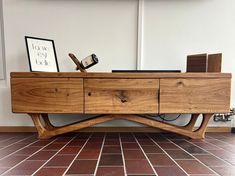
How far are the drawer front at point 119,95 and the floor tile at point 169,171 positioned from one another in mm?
426

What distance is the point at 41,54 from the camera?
1.48m

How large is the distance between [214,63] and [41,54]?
3.94 feet

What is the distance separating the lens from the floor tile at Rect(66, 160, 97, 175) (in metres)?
0.87

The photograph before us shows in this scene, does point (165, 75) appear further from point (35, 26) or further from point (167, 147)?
point (35, 26)

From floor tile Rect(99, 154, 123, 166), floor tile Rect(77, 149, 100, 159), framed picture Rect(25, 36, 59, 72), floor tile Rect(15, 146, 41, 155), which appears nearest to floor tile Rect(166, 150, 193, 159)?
floor tile Rect(99, 154, 123, 166)

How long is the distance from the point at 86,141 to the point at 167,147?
20.6 inches

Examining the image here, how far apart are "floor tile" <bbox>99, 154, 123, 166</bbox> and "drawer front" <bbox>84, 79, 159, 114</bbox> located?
11.7 inches

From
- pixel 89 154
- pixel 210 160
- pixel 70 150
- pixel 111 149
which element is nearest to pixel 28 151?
pixel 70 150

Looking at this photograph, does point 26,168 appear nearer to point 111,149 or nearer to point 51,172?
point 51,172

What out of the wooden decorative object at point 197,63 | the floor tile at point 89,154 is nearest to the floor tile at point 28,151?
the floor tile at point 89,154

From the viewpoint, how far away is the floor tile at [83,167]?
2.87ft

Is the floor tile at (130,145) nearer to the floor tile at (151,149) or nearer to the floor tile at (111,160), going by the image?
the floor tile at (151,149)

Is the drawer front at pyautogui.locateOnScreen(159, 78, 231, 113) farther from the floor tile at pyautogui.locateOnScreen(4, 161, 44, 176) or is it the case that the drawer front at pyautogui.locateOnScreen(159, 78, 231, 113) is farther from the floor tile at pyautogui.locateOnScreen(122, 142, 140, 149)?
the floor tile at pyautogui.locateOnScreen(4, 161, 44, 176)

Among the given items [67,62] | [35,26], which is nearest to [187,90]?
[67,62]
